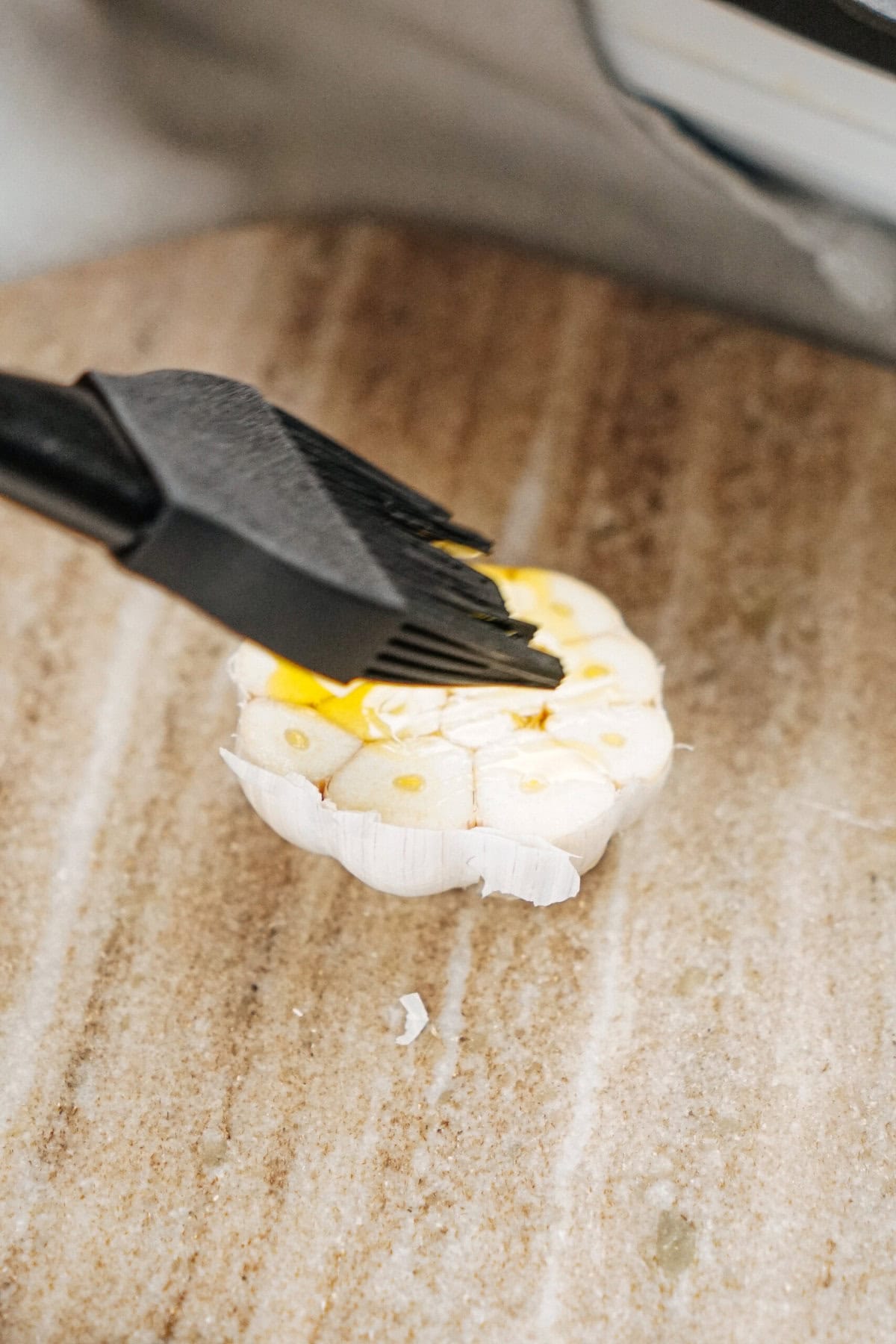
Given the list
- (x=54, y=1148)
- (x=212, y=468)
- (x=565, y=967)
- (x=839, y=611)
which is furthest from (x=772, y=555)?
(x=54, y=1148)

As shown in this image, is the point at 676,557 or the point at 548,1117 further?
the point at 676,557

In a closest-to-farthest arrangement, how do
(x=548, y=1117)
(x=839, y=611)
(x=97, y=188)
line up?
(x=548, y=1117), (x=839, y=611), (x=97, y=188)

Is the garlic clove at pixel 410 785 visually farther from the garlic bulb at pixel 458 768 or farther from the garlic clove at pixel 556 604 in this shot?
the garlic clove at pixel 556 604

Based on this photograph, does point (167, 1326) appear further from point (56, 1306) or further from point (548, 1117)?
point (548, 1117)

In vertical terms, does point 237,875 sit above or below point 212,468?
below

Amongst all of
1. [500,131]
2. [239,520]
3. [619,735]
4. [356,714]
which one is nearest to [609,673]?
[619,735]

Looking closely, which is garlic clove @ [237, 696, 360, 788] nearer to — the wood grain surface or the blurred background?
the wood grain surface

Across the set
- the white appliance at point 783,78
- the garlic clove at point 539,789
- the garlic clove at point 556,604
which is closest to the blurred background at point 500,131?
the white appliance at point 783,78

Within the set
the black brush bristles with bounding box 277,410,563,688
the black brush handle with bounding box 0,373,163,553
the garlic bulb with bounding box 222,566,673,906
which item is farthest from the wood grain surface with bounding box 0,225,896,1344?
the black brush handle with bounding box 0,373,163,553
